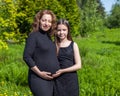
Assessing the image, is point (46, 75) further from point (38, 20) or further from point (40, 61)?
point (38, 20)

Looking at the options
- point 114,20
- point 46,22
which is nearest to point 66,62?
point 46,22

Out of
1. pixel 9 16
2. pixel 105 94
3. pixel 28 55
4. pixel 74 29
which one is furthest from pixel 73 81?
pixel 74 29

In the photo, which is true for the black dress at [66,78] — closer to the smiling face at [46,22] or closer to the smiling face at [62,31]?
the smiling face at [62,31]

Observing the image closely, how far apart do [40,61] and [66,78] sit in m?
0.40

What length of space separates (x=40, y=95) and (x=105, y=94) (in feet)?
13.0

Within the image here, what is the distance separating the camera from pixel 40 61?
5.09 metres

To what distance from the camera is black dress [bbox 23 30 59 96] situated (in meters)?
5.07

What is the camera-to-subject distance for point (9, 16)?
11305 millimetres

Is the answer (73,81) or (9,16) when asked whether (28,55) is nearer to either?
(73,81)

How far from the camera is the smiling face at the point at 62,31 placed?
5.23 m

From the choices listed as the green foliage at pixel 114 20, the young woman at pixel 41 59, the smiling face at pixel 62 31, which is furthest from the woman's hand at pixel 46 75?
the green foliage at pixel 114 20

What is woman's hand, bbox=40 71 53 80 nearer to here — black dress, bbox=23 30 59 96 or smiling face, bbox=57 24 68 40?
black dress, bbox=23 30 59 96

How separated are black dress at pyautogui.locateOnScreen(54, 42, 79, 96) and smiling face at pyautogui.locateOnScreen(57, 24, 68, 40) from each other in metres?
0.14

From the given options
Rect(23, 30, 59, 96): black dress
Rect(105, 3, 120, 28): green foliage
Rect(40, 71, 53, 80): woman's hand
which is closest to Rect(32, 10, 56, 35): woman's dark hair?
Rect(23, 30, 59, 96): black dress
